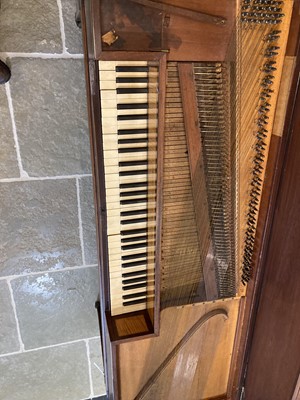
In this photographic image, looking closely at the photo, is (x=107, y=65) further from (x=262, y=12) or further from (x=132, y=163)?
(x=262, y=12)

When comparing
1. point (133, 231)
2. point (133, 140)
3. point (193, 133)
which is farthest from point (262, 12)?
point (133, 231)

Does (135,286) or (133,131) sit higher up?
(133,131)

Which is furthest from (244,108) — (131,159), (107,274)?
(107,274)

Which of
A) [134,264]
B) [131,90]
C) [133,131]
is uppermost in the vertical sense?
[131,90]

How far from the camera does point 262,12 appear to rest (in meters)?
0.95

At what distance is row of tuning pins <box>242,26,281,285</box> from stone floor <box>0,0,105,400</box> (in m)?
0.55

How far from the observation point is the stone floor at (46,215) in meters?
1.11

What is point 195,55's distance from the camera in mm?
942

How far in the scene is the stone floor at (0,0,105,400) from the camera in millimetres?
1113

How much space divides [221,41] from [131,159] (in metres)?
0.38

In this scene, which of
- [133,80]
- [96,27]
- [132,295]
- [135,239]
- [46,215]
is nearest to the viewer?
[96,27]

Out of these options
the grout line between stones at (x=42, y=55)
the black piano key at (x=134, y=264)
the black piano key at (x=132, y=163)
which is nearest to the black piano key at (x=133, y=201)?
the black piano key at (x=132, y=163)

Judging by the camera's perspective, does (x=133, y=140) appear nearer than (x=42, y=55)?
Yes

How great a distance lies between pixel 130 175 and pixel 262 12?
53 centimetres
